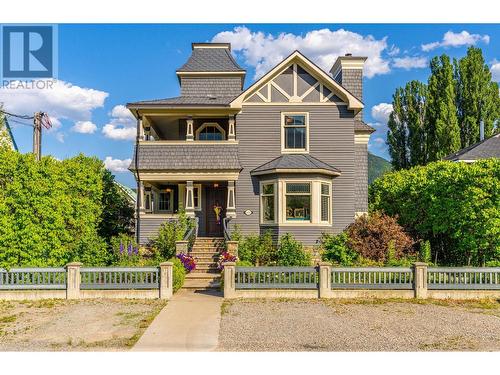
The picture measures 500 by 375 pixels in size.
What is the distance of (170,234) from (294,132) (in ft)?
22.8

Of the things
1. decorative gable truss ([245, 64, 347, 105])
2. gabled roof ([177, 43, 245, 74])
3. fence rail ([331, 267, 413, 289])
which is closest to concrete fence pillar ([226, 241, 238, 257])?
fence rail ([331, 267, 413, 289])

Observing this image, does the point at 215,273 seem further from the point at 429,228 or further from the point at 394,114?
the point at 394,114

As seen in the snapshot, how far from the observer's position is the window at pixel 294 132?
58.6 feet

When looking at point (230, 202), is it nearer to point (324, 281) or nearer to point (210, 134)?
point (210, 134)

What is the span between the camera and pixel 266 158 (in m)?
17.9

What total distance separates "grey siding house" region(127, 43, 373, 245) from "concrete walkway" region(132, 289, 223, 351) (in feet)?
17.9

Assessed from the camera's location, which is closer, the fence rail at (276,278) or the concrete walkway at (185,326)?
the concrete walkway at (185,326)

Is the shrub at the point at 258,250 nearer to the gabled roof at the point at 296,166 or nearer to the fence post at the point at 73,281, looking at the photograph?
the gabled roof at the point at 296,166

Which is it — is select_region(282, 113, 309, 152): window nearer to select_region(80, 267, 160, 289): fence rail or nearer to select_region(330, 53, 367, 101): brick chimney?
select_region(330, 53, 367, 101): brick chimney

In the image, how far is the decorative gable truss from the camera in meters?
17.8

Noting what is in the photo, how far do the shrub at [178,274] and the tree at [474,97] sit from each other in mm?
26728

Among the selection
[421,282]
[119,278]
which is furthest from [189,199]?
[421,282]

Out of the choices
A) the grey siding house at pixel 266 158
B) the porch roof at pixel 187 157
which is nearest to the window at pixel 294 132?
the grey siding house at pixel 266 158

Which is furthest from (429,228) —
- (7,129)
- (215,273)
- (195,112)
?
(7,129)
